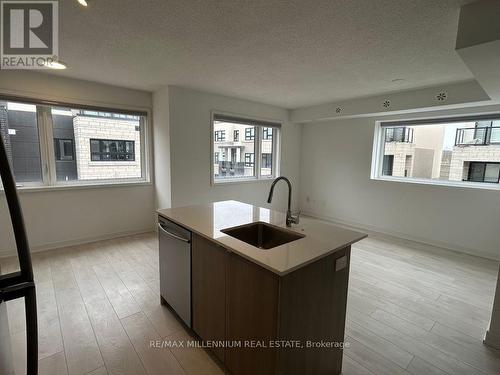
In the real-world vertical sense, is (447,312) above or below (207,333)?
below

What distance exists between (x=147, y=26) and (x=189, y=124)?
191cm

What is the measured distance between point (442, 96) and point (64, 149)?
5.26m

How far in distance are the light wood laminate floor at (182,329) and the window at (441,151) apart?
1272 mm

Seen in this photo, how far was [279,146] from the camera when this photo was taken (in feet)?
17.3

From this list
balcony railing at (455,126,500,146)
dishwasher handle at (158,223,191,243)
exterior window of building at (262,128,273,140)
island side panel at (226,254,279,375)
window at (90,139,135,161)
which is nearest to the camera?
island side panel at (226,254,279,375)

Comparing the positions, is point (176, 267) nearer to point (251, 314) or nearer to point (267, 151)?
point (251, 314)

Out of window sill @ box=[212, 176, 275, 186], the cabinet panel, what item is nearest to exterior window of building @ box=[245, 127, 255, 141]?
window sill @ box=[212, 176, 275, 186]

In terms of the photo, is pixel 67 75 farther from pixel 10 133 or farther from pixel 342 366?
pixel 342 366

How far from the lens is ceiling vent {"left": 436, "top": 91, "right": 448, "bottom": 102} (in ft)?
10.6

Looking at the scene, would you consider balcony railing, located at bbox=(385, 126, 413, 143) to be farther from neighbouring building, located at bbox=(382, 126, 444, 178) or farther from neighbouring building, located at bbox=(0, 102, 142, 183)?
neighbouring building, located at bbox=(0, 102, 142, 183)

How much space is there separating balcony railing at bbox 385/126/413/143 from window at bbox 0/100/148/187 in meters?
4.27

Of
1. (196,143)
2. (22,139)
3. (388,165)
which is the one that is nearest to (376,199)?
(388,165)

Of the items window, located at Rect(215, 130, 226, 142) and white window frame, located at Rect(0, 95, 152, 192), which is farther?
window, located at Rect(215, 130, 226, 142)

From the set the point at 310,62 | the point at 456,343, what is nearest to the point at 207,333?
the point at 456,343
